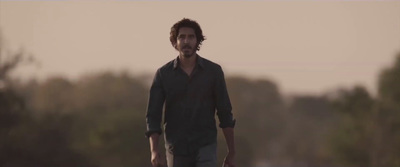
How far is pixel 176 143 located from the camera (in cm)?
1112

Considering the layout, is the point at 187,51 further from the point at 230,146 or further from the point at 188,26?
the point at 230,146

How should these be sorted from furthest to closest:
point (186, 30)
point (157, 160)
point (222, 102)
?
point (222, 102) < point (186, 30) < point (157, 160)

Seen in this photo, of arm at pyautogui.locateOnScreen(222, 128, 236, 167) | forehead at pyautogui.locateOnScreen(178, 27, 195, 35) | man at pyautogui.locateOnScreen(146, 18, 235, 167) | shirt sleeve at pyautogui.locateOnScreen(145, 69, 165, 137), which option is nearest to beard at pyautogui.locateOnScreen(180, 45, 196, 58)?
man at pyautogui.locateOnScreen(146, 18, 235, 167)

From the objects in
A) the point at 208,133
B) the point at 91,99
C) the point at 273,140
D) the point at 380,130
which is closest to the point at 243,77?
the point at 273,140

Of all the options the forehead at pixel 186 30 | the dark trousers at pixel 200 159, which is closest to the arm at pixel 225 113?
the dark trousers at pixel 200 159

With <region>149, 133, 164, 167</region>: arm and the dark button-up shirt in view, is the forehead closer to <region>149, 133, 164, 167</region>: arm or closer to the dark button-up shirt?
the dark button-up shirt

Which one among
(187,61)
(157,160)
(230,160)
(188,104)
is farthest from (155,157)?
(187,61)

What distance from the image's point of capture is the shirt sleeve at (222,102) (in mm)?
11102

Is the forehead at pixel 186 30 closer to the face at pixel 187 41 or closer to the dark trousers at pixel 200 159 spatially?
the face at pixel 187 41

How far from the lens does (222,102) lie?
36.6 feet

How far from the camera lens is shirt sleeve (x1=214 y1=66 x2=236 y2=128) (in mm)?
11102

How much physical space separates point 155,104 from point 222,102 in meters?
0.57

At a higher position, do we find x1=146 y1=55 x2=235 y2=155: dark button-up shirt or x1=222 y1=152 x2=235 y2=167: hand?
x1=146 y1=55 x2=235 y2=155: dark button-up shirt

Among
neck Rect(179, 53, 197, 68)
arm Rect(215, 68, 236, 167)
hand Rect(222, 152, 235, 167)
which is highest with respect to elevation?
neck Rect(179, 53, 197, 68)
